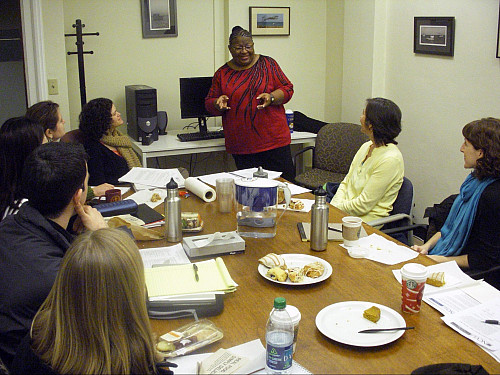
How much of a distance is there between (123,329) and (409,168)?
3.41 m

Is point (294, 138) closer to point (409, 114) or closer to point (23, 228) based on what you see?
point (409, 114)

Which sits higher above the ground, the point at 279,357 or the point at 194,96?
the point at 194,96

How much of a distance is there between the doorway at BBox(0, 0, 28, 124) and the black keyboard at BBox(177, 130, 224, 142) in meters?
1.54

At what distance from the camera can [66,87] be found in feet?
13.8

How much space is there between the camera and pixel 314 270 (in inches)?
75.0

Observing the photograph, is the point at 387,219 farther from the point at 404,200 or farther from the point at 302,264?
the point at 302,264

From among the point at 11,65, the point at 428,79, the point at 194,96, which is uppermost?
the point at 11,65

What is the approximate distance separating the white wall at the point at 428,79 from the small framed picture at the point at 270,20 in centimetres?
58

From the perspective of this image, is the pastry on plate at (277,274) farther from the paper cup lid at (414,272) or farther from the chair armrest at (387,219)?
the chair armrest at (387,219)

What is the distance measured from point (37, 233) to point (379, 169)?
6.07 ft

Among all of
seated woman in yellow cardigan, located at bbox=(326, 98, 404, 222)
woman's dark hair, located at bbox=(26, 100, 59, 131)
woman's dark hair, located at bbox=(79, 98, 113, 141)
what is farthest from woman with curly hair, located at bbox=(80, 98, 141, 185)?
seated woman in yellow cardigan, located at bbox=(326, 98, 404, 222)

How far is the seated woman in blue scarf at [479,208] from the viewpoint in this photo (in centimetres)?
234

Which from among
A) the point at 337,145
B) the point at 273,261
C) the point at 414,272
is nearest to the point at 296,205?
the point at 273,261

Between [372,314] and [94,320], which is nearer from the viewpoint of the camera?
[94,320]
